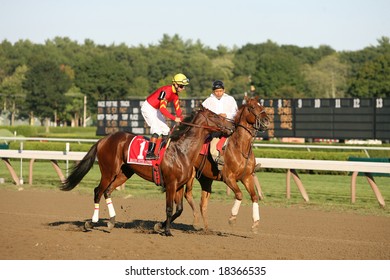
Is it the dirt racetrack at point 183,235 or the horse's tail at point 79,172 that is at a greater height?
the horse's tail at point 79,172

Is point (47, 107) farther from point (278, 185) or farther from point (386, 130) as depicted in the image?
point (278, 185)

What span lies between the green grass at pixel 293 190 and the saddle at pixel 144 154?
123 cm

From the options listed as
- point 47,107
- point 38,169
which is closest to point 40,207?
point 38,169

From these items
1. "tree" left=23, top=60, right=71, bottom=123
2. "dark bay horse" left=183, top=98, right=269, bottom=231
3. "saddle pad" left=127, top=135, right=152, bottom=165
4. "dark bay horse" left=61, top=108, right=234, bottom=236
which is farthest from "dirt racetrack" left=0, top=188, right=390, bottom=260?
"tree" left=23, top=60, right=71, bottom=123

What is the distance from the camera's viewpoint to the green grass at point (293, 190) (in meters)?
12.8

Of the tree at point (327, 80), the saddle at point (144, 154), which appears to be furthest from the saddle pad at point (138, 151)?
the tree at point (327, 80)

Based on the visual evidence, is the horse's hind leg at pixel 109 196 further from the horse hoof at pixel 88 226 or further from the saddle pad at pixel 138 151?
the saddle pad at pixel 138 151

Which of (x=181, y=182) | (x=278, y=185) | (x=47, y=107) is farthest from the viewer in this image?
(x=47, y=107)

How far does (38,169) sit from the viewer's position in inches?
851

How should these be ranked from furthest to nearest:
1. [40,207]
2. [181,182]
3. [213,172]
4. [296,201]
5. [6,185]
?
[6,185], [296,201], [40,207], [213,172], [181,182]

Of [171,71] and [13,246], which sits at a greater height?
[171,71]

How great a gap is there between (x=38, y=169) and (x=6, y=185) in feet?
18.7

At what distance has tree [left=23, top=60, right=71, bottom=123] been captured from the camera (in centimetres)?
6319

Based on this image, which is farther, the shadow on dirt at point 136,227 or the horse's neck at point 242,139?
the horse's neck at point 242,139
